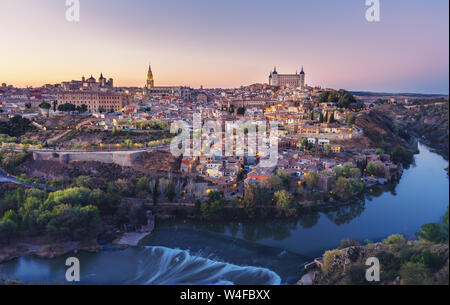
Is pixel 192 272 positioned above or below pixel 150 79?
below

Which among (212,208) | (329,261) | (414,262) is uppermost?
(414,262)

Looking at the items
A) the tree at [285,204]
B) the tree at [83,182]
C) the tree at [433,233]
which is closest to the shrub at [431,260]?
the tree at [433,233]

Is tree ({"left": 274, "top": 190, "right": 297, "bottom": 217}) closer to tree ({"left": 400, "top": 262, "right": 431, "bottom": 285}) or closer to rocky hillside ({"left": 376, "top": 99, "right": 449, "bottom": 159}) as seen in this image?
tree ({"left": 400, "top": 262, "right": 431, "bottom": 285})

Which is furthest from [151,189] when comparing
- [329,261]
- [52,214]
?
[329,261]

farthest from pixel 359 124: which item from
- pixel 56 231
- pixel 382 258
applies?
pixel 56 231

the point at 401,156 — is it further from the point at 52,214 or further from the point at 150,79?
the point at 150,79

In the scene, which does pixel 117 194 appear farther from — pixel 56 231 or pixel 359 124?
pixel 359 124
